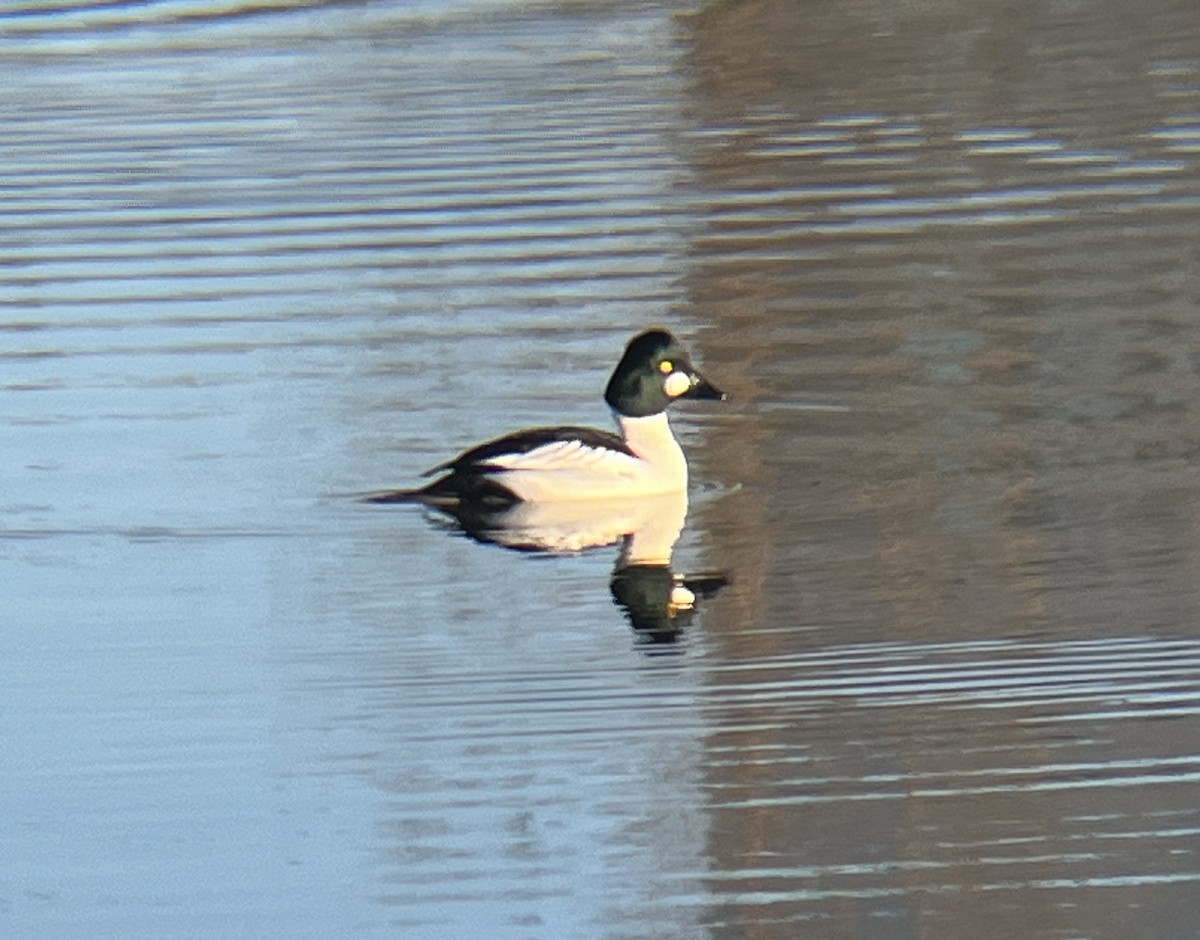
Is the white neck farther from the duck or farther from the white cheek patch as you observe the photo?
the white cheek patch

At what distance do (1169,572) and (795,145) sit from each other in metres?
10.3

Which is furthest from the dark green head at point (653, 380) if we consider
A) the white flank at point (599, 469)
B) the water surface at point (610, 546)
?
the water surface at point (610, 546)

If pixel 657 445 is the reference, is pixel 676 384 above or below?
above

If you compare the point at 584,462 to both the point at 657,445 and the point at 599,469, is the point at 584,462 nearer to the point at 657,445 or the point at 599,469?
the point at 599,469

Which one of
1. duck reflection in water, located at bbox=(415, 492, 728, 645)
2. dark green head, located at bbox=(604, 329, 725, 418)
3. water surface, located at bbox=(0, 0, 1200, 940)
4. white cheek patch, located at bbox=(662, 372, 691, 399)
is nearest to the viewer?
water surface, located at bbox=(0, 0, 1200, 940)

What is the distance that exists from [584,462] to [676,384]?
1.95 ft

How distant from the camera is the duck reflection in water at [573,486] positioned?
36.3ft

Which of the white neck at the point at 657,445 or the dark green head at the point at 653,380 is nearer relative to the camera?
the white neck at the point at 657,445

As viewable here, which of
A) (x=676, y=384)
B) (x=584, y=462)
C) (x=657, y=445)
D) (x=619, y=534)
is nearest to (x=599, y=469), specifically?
(x=584, y=462)

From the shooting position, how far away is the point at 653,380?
11.7 metres

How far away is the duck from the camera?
11180mm

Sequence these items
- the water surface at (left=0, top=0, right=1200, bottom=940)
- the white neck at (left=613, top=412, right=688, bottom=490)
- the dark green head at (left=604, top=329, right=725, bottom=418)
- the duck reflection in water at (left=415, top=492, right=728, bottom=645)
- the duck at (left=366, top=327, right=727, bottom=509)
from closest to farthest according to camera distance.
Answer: the water surface at (left=0, top=0, right=1200, bottom=940), the duck reflection in water at (left=415, top=492, right=728, bottom=645), the duck at (left=366, top=327, right=727, bottom=509), the white neck at (left=613, top=412, right=688, bottom=490), the dark green head at (left=604, top=329, right=725, bottom=418)

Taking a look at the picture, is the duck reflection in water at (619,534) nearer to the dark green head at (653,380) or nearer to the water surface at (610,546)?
the water surface at (610,546)

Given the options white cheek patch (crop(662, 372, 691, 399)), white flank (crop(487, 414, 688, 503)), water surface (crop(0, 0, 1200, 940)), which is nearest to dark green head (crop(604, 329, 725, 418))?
white cheek patch (crop(662, 372, 691, 399))
